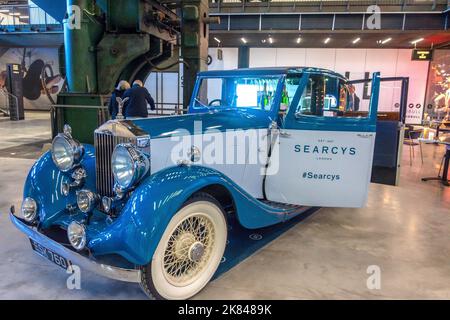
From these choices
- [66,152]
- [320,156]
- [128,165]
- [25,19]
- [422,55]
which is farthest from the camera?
[25,19]

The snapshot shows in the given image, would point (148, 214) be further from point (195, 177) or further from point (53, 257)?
point (53, 257)

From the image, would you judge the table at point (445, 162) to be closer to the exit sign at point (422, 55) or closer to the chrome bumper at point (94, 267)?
the chrome bumper at point (94, 267)

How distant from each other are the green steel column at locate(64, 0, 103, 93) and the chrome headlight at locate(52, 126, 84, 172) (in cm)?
388

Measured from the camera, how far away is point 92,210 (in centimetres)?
226

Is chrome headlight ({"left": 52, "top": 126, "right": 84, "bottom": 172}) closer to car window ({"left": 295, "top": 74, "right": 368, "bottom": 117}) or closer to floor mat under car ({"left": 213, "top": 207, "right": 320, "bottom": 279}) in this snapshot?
floor mat under car ({"left": 213, "top": 207, "right": 320, "bottom": 279})

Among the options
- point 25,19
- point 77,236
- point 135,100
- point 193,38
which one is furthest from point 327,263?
point 25,19

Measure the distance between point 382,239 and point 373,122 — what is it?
118 centimetres

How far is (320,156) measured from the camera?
3023 millimetres

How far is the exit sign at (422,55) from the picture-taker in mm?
13953

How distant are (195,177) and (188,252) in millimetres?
499

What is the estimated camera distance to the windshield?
320 centimetres

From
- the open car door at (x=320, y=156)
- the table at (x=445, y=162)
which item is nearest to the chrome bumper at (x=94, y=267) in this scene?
the open car door at (x=320, y=156)

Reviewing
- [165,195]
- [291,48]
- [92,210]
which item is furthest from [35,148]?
[291,48]

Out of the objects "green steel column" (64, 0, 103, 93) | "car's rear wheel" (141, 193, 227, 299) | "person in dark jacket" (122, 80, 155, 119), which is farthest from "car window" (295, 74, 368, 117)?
"green steel column" (64, 0, 103, 93)
